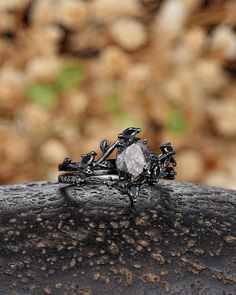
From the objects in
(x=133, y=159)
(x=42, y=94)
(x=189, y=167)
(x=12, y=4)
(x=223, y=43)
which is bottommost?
(x=189, y=167)

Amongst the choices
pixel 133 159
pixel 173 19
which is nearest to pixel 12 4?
pixel 173 19

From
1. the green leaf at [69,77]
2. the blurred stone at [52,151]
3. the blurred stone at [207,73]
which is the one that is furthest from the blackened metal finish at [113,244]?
the blurred stone at [207,73]

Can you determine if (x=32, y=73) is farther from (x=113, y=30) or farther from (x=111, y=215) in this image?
(x=111, y=215)

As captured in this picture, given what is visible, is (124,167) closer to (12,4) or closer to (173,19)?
(12,4)

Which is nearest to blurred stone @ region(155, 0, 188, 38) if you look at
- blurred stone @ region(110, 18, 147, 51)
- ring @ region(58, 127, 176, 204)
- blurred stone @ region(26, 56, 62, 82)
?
blurred stone @ region(110, 18, 147, 51)

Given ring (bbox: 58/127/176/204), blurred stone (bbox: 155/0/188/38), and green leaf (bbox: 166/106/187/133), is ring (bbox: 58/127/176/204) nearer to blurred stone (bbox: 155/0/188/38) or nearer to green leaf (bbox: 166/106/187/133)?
green leaf (bbox: 166/106/187/133)

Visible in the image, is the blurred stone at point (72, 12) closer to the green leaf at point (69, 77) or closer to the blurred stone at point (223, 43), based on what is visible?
the green leaf at point (69, 77)

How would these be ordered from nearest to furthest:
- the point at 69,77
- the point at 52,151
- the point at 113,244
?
1. the point at 113,244
2. the point at 52,151
3. the point at 69,77
